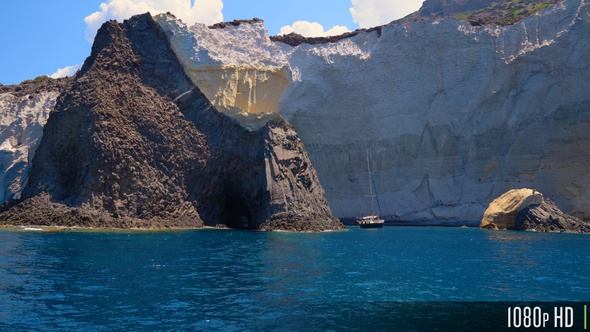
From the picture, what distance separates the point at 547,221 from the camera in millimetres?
61500

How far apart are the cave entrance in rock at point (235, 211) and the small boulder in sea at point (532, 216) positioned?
28072mm

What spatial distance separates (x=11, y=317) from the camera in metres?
15.5

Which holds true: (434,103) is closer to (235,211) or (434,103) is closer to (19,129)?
(235,211)

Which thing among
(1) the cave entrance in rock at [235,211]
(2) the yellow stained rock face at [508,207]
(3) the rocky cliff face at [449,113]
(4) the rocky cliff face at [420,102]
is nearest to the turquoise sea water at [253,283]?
(1) the cave entrance in rock at [235,211]

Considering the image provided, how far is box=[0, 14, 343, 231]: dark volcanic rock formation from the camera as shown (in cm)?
5138

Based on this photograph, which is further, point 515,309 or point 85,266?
point 85,266

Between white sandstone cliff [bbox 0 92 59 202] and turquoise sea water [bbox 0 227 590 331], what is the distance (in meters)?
38.6

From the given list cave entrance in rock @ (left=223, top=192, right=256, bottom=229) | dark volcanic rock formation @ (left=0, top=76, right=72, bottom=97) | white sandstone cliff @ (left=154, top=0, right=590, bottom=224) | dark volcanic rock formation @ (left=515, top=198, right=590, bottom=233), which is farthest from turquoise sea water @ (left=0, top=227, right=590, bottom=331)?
dark volcanic rock formation @ (left=0, top=76, right=72, bottom=97)

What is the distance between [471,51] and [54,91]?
58282mm

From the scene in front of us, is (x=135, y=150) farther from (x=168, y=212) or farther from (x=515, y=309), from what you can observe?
(x=515, y=309)

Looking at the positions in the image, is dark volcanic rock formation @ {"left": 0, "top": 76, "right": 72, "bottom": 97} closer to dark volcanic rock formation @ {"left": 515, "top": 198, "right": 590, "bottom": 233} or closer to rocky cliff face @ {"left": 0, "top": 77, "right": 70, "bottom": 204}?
rocky cliff face @ {"left": 0, "top": 77, "right": 70, "bottom": 204}

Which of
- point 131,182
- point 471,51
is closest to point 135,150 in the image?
point 131,182

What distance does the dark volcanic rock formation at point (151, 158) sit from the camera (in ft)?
169

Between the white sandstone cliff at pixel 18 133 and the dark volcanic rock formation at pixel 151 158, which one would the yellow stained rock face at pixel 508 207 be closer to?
the dark volcanic rock formation at pixel 151 158
